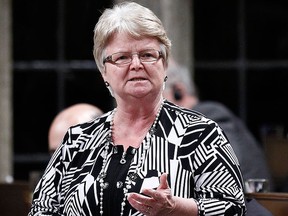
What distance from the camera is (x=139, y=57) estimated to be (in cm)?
455

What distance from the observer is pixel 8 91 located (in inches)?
374

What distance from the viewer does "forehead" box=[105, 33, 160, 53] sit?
14.9 ft

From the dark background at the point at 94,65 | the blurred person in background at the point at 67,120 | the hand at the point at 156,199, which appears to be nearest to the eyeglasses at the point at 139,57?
the hand at the point at 156,199

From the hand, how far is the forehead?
22.8 inches

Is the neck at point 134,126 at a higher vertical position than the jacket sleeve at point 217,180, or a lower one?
higher

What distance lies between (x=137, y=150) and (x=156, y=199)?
45cm

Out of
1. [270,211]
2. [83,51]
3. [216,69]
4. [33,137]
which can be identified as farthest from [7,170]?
[270,211]

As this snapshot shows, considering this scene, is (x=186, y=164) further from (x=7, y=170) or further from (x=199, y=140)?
(x=7, y=170)

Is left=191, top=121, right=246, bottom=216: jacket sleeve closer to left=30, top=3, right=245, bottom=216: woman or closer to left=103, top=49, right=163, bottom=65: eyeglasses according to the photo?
left=30, top=3, right=245, bottom=216: woman

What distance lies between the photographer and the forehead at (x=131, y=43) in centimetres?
455

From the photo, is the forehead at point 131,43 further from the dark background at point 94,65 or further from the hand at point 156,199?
the dark background at point 94,65

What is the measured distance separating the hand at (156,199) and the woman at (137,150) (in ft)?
0.05

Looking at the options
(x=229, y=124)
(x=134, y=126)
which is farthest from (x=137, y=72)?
(x=229, y=124)

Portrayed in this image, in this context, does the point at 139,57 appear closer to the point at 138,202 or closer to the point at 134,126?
the point at 134,126
